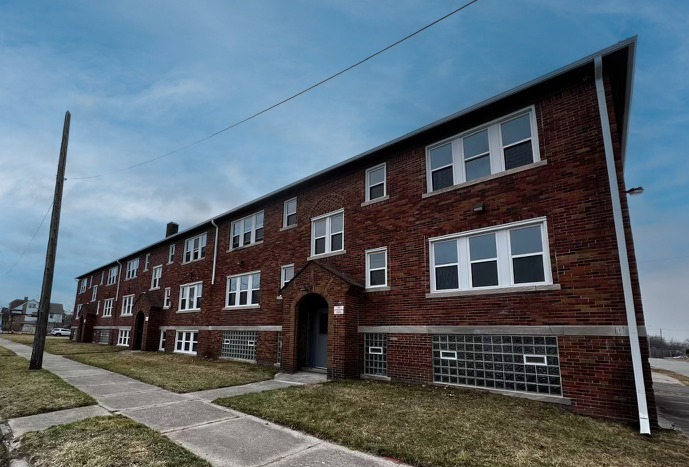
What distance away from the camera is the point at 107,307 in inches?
1385

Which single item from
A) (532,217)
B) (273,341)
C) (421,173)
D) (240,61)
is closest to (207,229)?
(273,341)

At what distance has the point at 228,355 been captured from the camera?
1823 centimetres

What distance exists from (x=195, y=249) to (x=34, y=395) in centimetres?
1500

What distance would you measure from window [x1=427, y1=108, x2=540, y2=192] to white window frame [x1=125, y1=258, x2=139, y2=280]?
27.9 m

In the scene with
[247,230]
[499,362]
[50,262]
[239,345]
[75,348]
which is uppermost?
[247,230]

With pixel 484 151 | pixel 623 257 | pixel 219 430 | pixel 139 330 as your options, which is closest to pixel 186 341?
pixel 139 330

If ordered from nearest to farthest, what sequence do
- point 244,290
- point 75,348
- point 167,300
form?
1. point 244,290
2. point 167,300
3. point 75,348

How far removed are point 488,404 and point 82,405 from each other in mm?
8514

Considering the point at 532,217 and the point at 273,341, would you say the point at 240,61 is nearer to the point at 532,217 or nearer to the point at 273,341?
the point at 532,217

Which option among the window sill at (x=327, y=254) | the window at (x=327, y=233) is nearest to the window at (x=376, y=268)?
the window sill at (x=327, y=254)

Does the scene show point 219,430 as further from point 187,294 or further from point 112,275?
point 112,275

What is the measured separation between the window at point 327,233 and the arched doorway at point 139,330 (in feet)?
56.9

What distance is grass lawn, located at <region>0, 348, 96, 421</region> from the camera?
7.46m

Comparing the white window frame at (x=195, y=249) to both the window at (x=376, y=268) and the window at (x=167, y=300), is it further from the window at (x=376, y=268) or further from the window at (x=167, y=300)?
the window at (x=376, y=268)
